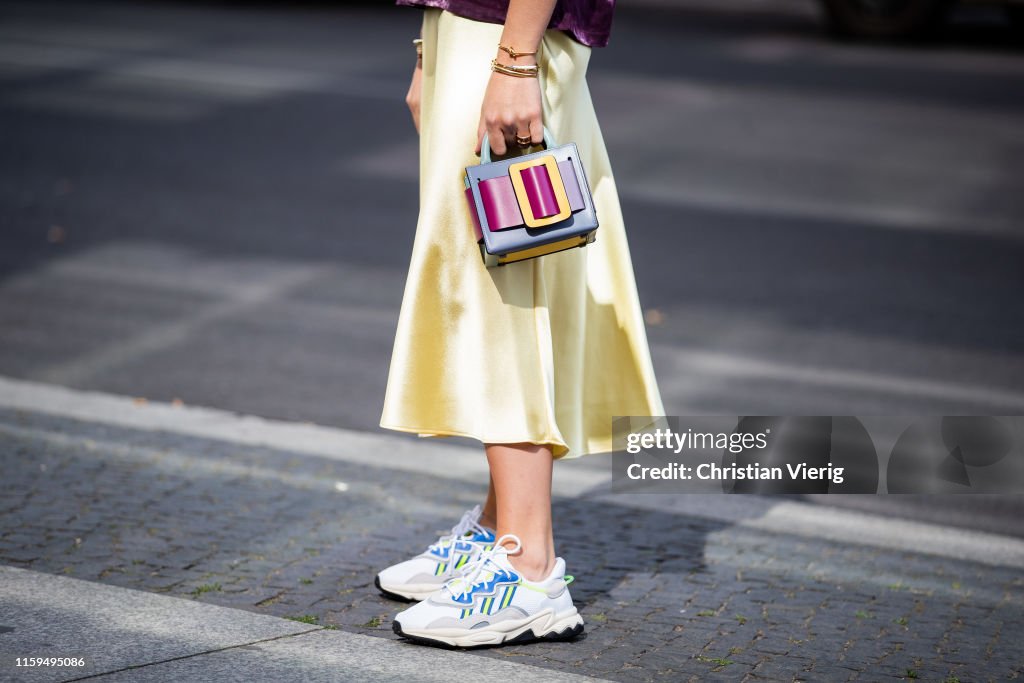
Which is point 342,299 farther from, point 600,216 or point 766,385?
point 600,216

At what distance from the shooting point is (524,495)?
3.10m

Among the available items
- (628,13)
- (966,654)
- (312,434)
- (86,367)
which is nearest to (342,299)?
(86,367)

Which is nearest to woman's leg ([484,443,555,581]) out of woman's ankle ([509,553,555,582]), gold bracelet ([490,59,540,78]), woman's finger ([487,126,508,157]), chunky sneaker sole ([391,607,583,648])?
woman's ankle ([509,553,555,582])

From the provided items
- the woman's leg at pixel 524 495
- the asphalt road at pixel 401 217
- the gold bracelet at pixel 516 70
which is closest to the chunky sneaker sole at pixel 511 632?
the woman's leg at pixel 524 495

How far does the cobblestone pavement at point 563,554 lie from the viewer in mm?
3104

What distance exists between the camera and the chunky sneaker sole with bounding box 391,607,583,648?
9.85 ft

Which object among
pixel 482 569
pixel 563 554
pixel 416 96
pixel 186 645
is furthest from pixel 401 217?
pixel 186 645

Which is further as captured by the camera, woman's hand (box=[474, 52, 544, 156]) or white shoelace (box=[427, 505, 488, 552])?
white shoelace (box=[427, 505, 488, 552])

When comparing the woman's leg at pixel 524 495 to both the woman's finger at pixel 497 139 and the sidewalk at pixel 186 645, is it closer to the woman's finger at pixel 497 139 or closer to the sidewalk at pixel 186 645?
the sidewalk at pixel 186 645

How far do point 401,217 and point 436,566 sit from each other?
195 inches

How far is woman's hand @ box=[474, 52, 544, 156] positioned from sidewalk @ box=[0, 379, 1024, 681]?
1137mm
